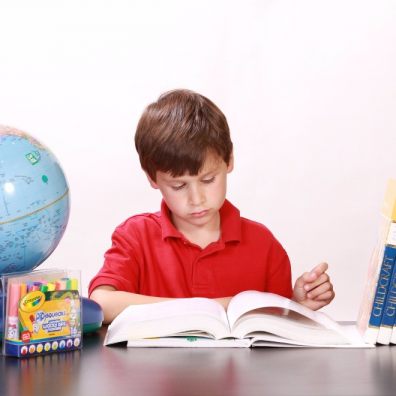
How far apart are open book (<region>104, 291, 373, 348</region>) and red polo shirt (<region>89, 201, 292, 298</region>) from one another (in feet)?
2.19

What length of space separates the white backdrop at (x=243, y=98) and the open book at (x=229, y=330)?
6.69 ft

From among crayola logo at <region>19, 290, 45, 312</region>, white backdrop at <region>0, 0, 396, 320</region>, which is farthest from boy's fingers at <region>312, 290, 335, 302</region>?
white backdrop at <region>0, 0, 396, 320</region>

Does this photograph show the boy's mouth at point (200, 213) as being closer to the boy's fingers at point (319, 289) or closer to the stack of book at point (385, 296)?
the boy's fingers at point (319, 289)

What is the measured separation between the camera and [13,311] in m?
1.36

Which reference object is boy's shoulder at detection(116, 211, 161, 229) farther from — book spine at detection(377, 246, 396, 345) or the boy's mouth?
book spine at detection(377, 246, 396, 345)

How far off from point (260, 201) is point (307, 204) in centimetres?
21

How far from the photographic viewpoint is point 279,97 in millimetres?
3549

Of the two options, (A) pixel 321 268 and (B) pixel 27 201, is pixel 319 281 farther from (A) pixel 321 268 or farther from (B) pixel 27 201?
(B) pixel 27 201

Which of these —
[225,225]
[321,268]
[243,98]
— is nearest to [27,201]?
[321,268]

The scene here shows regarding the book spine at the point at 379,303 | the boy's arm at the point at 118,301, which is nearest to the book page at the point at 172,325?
the book spine at the point at 379,303

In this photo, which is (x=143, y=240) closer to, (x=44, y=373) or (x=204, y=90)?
(x=44, y=373)

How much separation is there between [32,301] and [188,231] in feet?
2.81

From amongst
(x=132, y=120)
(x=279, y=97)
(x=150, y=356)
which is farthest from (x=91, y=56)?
(x=150, y=356)

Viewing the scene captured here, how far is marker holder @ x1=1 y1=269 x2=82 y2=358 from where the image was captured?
4.44 feet
